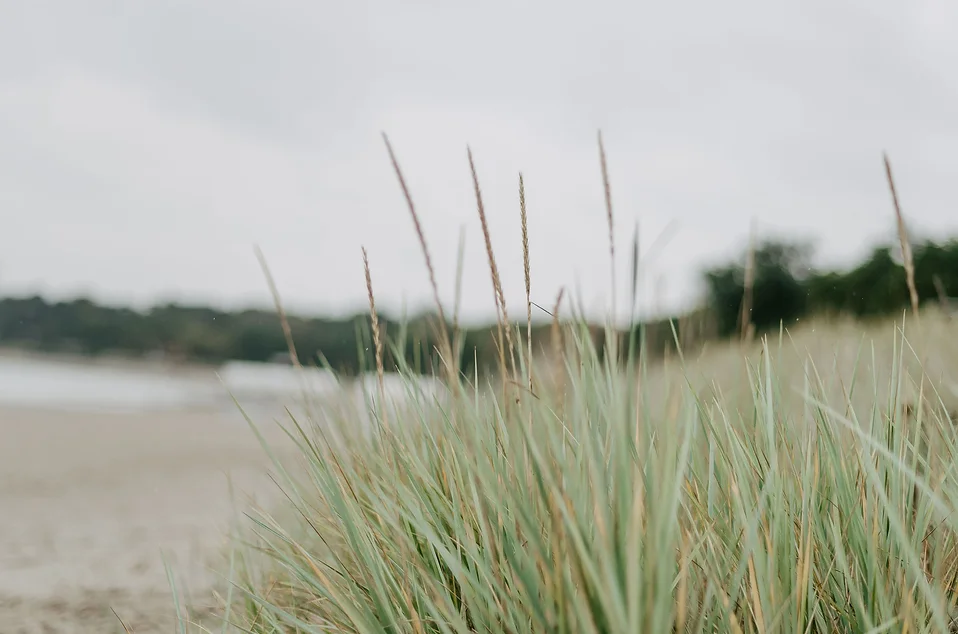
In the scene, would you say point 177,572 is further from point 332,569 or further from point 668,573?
point 668,573

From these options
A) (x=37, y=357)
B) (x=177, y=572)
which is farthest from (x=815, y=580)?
Answer: (x=37, y=357)

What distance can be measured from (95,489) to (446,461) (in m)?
6.84

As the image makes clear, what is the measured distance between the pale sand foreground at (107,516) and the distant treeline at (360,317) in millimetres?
1472

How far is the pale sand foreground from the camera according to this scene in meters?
2.91

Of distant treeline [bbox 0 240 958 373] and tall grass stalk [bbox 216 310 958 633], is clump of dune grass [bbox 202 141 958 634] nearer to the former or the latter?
tall grass stalk [bbox 216 310 958 633]

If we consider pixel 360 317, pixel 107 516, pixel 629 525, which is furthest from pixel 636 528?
pixel 107 516

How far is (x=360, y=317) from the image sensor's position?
77.6 inches

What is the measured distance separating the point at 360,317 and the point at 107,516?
15.5 ft

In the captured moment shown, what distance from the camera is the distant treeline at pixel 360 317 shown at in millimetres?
15220

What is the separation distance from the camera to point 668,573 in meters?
0.77

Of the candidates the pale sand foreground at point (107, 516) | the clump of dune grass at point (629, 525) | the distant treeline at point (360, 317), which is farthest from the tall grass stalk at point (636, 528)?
the pale sand foreground at point (107, 516)

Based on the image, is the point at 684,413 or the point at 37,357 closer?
the point at 684,413

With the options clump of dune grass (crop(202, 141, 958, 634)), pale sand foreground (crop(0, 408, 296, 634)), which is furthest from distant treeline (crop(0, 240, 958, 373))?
pale sand foreground (crop(0, 408, 296, 634))

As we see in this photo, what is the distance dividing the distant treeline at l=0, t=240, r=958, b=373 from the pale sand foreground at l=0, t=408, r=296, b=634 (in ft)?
4.83
